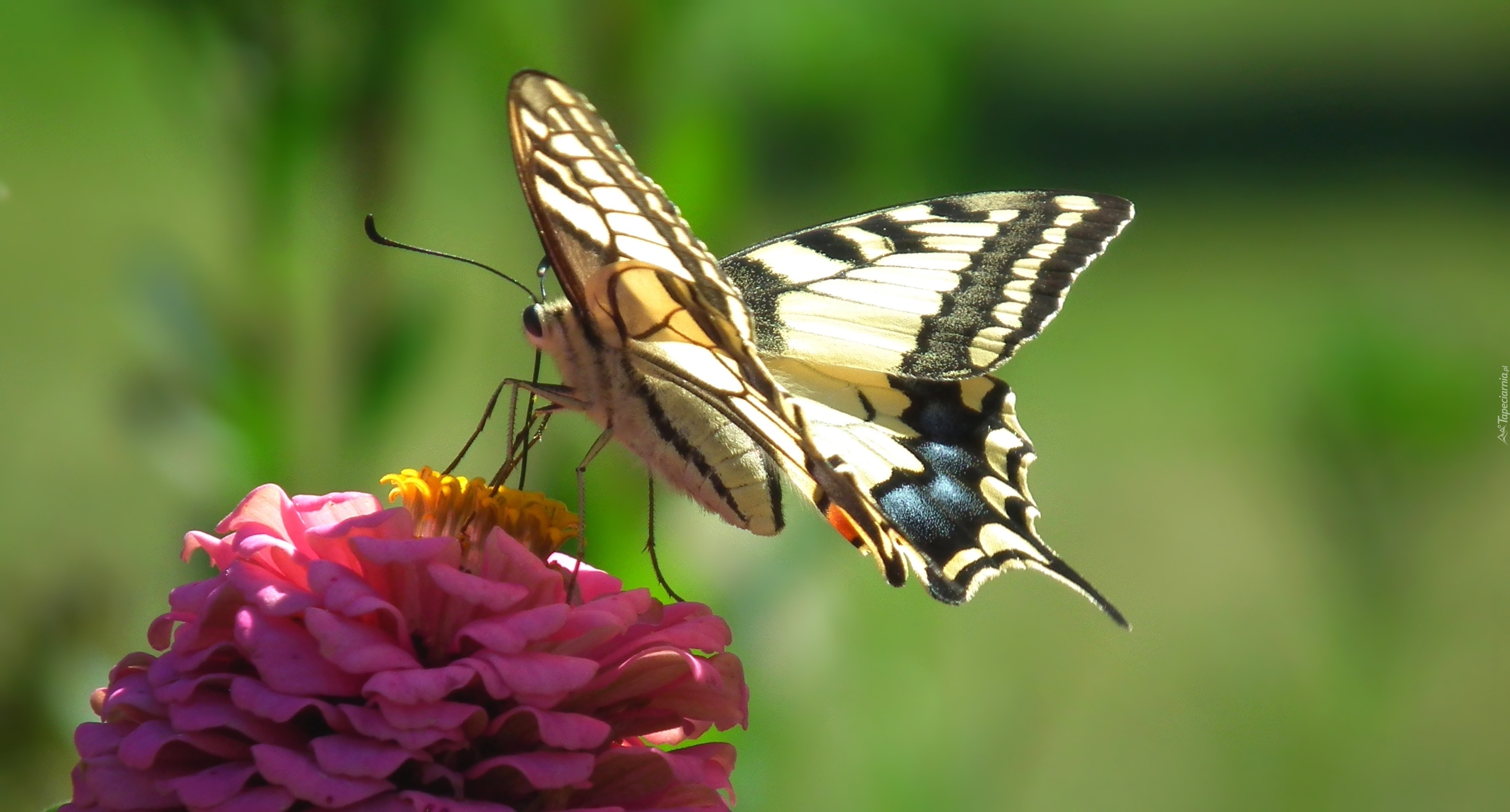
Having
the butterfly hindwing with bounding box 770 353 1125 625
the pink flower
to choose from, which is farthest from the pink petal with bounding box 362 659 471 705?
the butterfly hindwing with bounding box 770 353 1125 625

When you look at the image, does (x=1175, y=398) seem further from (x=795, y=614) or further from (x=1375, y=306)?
(x=795, y=614)

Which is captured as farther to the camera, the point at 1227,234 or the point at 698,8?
the point at 1227,234

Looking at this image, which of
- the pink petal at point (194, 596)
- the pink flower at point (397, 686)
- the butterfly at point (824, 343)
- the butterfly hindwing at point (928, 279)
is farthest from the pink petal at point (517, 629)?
the butterfly hindwing at point (928, 279)

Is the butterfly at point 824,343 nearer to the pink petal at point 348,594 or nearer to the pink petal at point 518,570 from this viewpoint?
the pink petal at point 518,570

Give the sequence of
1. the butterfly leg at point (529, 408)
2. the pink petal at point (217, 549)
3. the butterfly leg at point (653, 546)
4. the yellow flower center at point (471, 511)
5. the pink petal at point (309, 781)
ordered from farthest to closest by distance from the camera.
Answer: the butterfly leg at point (653, 546), the butterfly leg at point (529, 408), the yellow flower center at point (471, 511), the pink petal at point (217, 549), the pink petal at point (309, 781)

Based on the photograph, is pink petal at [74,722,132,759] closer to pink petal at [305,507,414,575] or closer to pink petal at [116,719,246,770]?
pink petal at [116,719,246,770]

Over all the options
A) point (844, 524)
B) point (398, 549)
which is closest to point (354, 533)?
point (398, 549)

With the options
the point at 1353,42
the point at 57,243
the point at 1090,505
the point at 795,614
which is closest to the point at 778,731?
the point at 795,614
